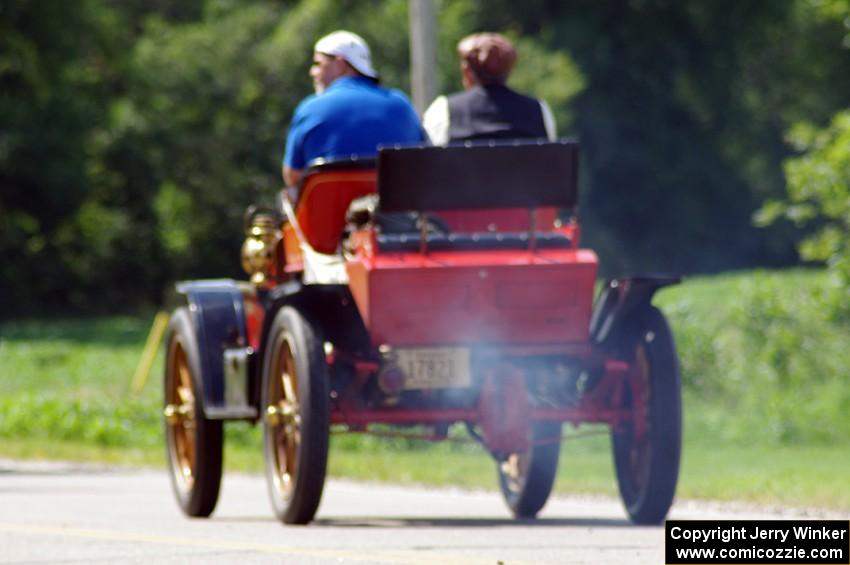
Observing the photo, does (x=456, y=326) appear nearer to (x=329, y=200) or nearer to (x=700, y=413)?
(x=329, y=200)

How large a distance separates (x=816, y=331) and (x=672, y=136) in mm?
33116

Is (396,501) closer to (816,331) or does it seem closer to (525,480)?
(525,480)

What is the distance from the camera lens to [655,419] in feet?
33.6

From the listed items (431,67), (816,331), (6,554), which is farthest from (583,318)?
(816,331)

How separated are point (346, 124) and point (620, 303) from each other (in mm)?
1607

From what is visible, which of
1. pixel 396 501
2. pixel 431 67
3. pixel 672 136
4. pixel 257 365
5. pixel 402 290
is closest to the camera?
pixel 402 290

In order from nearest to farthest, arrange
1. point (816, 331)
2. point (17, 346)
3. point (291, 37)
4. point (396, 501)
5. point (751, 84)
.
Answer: point (396, 501) < point (816, 331) < point (17, 346) < point (291, 37) < point (751, 84)

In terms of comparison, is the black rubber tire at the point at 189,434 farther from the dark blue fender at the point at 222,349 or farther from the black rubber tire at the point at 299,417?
the black rubber tire at the point at 299,417

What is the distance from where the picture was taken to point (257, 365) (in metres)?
10.8

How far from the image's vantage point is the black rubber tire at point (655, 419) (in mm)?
10234

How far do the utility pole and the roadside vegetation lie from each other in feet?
10.9

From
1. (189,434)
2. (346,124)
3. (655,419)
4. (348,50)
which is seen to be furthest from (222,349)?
(655,419)

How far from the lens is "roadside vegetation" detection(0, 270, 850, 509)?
63.3 feet

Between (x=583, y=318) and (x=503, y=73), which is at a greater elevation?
(x=503, y=73)
